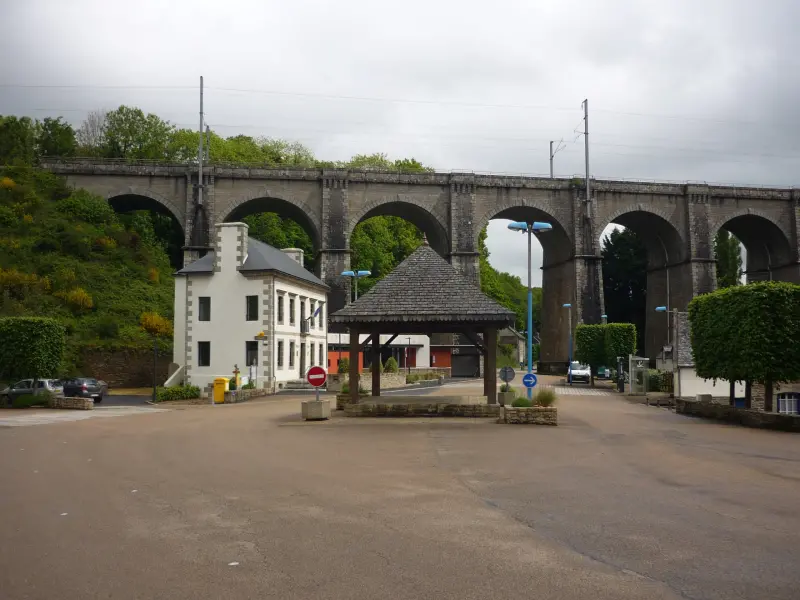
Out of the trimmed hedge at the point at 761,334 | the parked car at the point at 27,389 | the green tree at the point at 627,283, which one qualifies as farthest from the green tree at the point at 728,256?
the parked car at the point at 27,389

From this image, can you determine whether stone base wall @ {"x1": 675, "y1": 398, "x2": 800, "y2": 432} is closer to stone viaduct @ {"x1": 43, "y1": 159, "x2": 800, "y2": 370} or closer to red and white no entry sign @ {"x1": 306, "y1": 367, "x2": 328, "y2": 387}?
red and white no entry sign @ {"x1": 306, "y1": 367, "x2": 328, "y2": 387}

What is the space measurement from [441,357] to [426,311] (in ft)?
166

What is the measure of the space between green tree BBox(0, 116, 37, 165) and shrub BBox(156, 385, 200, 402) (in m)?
37.3

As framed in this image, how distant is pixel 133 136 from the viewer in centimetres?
8088

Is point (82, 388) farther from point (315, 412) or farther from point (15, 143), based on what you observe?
point (15, 143)

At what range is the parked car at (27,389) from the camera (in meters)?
33.3

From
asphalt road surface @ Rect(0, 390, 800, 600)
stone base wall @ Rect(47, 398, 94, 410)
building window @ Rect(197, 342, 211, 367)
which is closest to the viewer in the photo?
asphalt road surface @ Rect(0, 390, 800, 600)

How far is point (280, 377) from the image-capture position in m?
44.7

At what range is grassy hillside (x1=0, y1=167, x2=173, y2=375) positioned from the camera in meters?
49.6

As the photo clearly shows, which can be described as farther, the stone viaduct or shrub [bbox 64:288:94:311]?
the stone viaduct

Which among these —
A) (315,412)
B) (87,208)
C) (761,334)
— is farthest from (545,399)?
(87,208)

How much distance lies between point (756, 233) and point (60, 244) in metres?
63.6

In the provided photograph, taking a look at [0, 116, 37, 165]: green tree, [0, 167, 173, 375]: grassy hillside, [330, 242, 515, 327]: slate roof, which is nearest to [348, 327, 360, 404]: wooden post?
[330, 242, 515, 327]: slate roof

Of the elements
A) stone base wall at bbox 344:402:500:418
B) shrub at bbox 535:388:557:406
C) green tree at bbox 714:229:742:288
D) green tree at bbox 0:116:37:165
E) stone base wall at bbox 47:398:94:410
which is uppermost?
green tree at bbox 0:116:37:165
